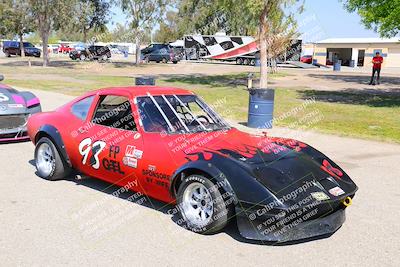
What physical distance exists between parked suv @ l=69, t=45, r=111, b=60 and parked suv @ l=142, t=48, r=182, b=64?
18.7ft

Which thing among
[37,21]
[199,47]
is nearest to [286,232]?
[37,21]

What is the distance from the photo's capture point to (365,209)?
18.1 ft

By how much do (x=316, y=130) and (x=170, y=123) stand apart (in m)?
6.95

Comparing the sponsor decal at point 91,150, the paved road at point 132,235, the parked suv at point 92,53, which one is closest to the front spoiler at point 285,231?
the paved road at point 132,235

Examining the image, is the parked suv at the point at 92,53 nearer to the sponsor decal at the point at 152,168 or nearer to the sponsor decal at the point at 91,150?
the sponsor decal at the point at 91,150

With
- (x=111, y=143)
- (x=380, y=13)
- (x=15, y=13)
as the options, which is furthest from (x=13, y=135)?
(x=15, y=13)

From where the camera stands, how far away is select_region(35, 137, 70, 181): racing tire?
6.14 metres

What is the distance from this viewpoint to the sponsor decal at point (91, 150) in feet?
18.2

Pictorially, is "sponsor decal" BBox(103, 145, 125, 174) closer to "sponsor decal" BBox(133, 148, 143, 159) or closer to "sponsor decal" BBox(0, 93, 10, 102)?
"sponsor decal" BBox(133, 148, 143, 159)

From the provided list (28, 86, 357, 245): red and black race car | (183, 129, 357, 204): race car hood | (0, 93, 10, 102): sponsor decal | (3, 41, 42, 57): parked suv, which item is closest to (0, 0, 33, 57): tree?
(3, 41, 42, 57): parked suv

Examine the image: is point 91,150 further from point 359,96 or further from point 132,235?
point 359,96

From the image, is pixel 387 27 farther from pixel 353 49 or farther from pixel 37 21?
pixel 353 49

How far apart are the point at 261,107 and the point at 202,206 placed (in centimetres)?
713

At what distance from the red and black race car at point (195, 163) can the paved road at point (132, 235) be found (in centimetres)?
20
